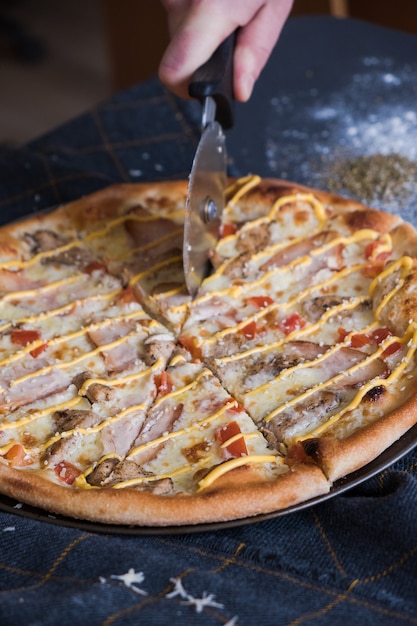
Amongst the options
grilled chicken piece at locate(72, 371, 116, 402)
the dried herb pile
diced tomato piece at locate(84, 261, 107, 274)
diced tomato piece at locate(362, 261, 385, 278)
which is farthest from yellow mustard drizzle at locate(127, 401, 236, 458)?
the dried herb pile

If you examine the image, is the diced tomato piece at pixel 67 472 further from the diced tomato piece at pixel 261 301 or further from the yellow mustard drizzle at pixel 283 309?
the diced tomato piece at pixel 261 301

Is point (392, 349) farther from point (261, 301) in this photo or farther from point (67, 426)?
point (67, 426)

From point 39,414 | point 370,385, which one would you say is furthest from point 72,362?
point 370,385

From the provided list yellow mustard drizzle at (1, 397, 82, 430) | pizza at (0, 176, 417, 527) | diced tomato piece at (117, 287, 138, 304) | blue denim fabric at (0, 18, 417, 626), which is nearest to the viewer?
blue denim fabric at (0, 18, 417, 626)

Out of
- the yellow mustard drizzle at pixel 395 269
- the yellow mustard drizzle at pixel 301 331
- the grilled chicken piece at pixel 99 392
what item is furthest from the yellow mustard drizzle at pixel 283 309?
the grilled chicken piece at pixel 99 392

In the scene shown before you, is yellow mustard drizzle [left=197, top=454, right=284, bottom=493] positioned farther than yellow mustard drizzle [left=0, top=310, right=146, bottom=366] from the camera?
No

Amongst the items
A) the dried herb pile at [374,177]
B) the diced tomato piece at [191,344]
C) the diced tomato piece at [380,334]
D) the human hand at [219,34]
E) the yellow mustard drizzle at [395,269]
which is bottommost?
the dried herb pile at [374,177]

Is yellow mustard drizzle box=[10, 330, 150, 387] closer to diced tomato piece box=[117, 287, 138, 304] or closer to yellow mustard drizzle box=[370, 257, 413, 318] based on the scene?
diced tomato piece box=[117, 287, 138, 304]
